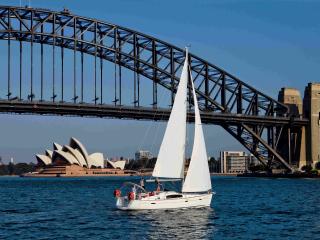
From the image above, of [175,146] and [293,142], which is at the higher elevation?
[293,142]

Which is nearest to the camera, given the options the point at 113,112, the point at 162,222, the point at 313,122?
the point at 162,222

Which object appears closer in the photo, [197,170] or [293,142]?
[197,170]

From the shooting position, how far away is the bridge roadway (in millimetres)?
96750

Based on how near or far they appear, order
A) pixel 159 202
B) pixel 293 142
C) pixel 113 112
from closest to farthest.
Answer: pixel 159 202
pixel 113 112
pixel 293 142

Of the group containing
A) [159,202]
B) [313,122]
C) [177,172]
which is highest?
[313,122]

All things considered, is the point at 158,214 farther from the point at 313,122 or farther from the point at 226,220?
the point at 313,122

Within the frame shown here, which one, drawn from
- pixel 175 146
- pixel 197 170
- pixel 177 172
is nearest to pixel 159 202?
pixel 177 172

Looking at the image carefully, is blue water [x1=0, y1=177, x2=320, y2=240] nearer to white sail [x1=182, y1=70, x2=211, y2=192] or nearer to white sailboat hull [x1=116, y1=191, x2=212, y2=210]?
white sailboat hull [x1=116, y1=191, x2=212, y2=210]

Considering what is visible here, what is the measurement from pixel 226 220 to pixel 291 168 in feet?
286

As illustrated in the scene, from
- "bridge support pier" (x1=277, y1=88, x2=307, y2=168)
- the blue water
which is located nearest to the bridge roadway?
"bridge support pier" (x1=277, y1=88, x2=307, y2=168)

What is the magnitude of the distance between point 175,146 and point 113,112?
54.9m

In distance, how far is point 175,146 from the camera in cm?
5144

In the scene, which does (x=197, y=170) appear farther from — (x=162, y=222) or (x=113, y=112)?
(x=113, y=112)

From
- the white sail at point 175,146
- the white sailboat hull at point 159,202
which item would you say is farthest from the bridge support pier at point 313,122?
the white sailboat hull at point 159,202
